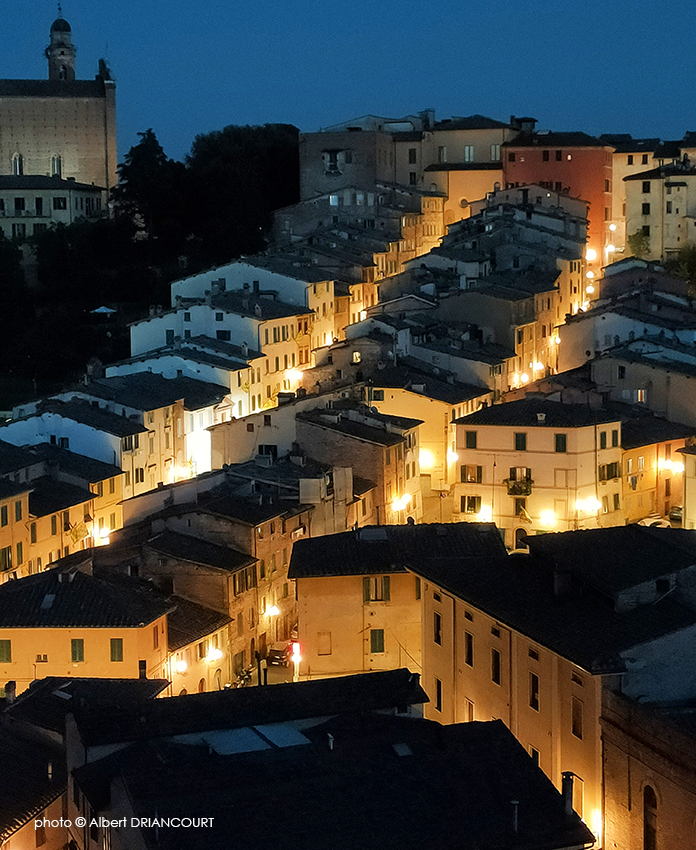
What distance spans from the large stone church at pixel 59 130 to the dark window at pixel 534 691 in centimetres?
5052

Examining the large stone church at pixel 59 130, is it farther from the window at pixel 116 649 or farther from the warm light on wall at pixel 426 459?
the window at pixel 116 649

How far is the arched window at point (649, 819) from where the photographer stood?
1588cm

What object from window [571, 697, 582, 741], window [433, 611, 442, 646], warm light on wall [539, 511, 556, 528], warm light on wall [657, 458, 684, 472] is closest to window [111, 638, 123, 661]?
window [433, 611, 442, 646]

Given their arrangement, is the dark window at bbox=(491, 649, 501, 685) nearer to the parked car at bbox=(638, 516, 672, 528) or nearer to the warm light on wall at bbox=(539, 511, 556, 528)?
the warm light on wall at bbox=(539, 511, 556, 528)

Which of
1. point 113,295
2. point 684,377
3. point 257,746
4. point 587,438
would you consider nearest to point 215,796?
point 257,746

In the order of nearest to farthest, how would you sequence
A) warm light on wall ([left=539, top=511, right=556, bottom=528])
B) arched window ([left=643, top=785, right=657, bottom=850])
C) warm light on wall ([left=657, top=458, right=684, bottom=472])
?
arched window ([left=643, top=785, right=657, bottom=850]) < warm light on wall ([left=539, top=511, right=556, bottom=528]) < warm light on wall ([left=657, top=458, right=684, bottom=472])

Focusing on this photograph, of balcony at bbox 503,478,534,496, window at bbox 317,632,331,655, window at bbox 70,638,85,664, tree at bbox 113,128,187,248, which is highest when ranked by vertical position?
tree at bbox 113,128,187,248

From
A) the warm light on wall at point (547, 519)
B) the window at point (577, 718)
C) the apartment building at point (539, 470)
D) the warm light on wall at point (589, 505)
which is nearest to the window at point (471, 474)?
the apartment building at point (539, 470)

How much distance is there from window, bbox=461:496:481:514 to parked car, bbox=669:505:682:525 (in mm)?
4323

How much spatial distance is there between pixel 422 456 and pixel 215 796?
956 inches

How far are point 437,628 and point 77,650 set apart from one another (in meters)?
6.51

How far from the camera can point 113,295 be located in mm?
56156

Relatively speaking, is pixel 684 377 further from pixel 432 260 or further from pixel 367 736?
pixel 367 736

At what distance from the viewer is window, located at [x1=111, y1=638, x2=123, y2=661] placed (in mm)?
24359
